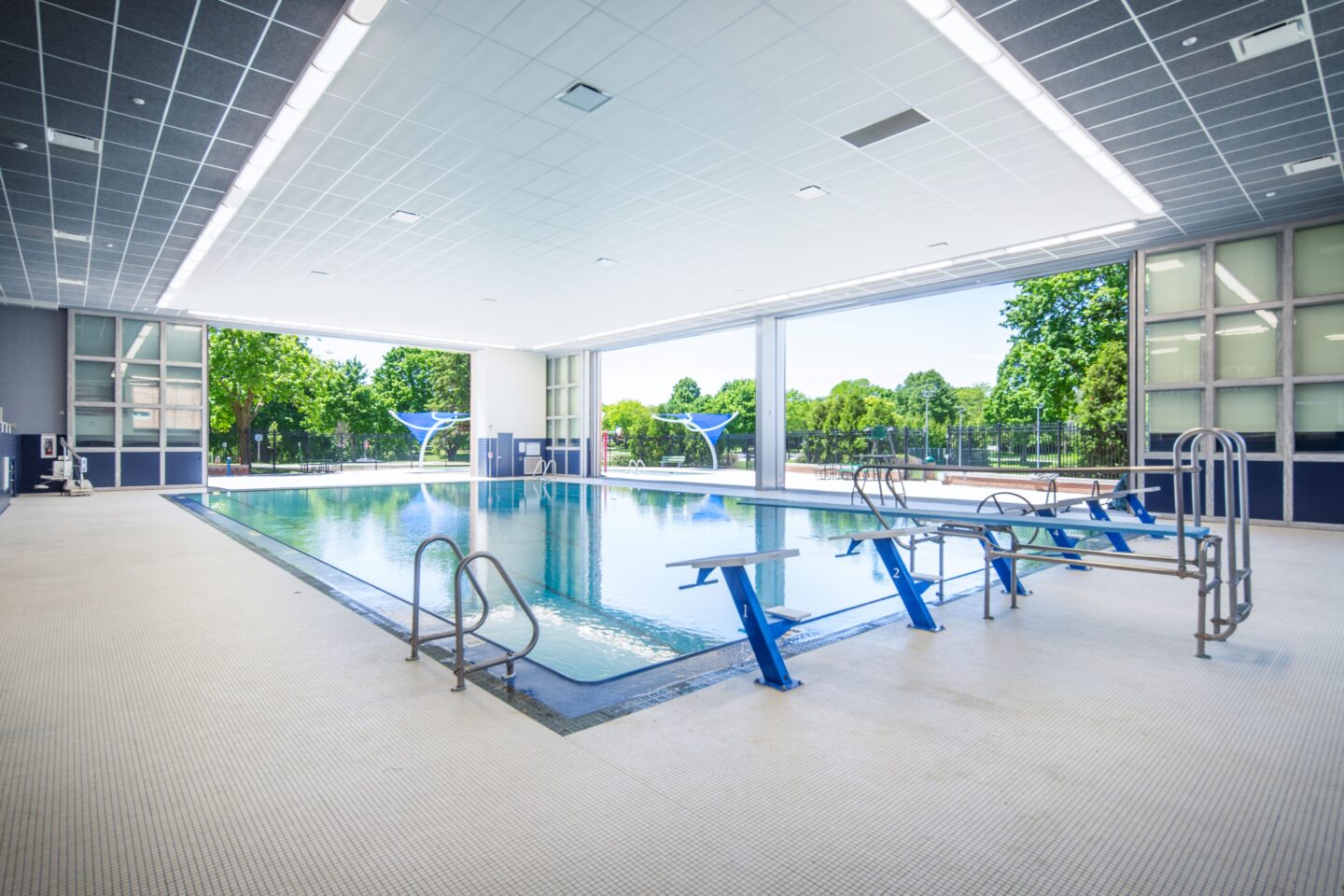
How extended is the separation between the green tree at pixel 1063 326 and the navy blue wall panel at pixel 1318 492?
15.4 meters

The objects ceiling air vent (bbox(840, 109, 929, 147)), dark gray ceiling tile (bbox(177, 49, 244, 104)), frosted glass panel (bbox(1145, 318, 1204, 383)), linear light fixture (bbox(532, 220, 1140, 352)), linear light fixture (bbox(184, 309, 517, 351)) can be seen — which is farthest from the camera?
linear light fixture (bbox(184, 309, 517, 351))

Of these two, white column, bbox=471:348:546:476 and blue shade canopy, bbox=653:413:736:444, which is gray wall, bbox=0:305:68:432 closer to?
white column, bbox=471:348:546:476

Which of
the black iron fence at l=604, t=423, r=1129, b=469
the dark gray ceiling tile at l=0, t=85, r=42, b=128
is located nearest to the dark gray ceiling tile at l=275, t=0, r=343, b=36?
the dark gray ceiling tile at l=0, t=85, r=42, b=128

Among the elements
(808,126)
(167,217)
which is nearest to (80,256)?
(167,217)

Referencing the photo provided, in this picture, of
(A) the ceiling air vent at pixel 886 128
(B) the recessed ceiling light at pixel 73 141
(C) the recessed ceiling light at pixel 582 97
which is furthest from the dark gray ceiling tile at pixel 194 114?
(A) the ceiling air vent at pixel 886 128

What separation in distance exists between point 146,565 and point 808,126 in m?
7.40

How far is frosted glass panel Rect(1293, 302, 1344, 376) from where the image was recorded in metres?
8.59

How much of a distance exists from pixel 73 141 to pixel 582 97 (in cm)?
496

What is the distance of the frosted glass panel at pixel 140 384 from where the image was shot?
15148 mm

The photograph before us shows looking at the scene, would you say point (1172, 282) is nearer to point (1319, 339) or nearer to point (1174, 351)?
point (1174, 351)

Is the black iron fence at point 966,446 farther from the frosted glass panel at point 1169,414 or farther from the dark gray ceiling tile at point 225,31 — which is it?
the dark gray ceiling tile at point 225,31

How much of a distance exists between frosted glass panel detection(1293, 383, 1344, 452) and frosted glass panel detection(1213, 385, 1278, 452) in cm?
24

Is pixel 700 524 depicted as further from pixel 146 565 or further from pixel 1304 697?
pixel 1304 697

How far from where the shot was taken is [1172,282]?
9961 mm
